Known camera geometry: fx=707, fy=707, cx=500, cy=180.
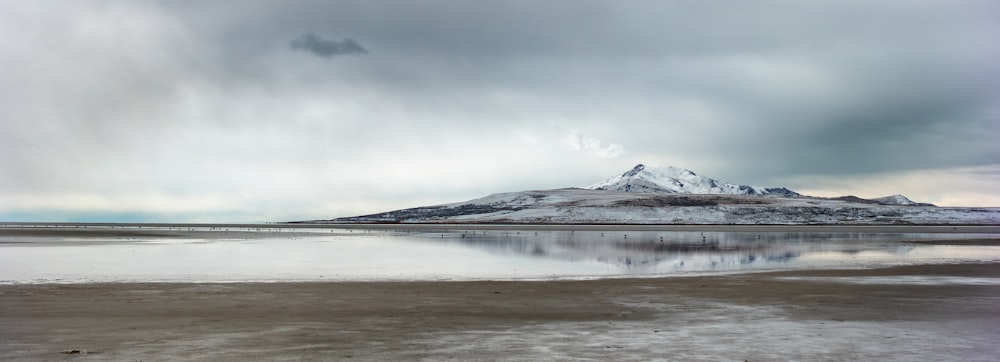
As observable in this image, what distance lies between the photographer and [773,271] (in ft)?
99.5

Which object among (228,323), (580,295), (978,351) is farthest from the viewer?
(580,295)

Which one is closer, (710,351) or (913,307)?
(710,351)

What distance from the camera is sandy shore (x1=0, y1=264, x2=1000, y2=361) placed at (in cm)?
1165

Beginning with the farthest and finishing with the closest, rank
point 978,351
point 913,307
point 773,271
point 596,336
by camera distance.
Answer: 1. point 773,271
2. point 913,307
3. point 596,336
4. point 978,351

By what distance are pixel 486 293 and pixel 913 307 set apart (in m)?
11.4

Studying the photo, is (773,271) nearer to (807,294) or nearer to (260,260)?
(807,294)

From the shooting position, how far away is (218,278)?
26.7m

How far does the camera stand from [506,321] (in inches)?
607

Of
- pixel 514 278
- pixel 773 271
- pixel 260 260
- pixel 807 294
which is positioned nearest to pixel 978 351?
pixel 807 294

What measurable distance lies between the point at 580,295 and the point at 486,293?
282 centimetres

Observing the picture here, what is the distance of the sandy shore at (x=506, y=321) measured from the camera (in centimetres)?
1165

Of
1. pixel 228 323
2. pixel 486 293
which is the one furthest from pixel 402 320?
pixel 486 293

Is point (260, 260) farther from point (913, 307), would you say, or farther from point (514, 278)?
point (913, 307)

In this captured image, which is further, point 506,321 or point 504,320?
point 504,320
